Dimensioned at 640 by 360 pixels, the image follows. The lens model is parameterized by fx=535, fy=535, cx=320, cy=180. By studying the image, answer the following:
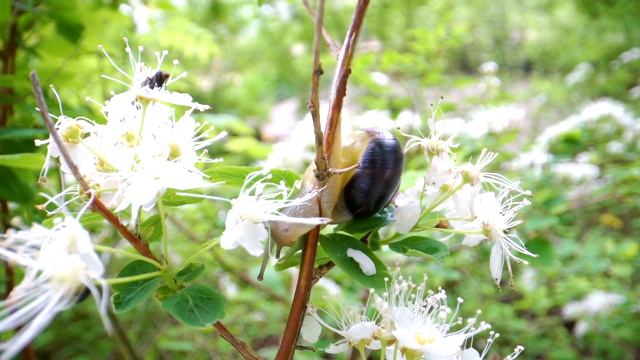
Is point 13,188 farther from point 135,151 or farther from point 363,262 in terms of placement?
point 363,262

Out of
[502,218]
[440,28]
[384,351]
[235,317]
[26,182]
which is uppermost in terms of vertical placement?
[440,28]

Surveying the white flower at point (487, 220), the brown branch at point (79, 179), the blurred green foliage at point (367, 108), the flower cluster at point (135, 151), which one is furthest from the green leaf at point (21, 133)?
the white flower at point (487, 220)

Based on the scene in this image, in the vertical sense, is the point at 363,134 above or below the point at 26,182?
above

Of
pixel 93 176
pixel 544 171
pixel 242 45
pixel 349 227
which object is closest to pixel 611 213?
pixel 544 171

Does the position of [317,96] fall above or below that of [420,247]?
above

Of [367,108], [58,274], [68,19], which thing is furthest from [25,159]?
[367,108]

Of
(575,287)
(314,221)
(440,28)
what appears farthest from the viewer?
(575,287)

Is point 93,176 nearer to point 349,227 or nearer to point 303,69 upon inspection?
point 349,227

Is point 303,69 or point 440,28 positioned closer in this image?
point 440,28
